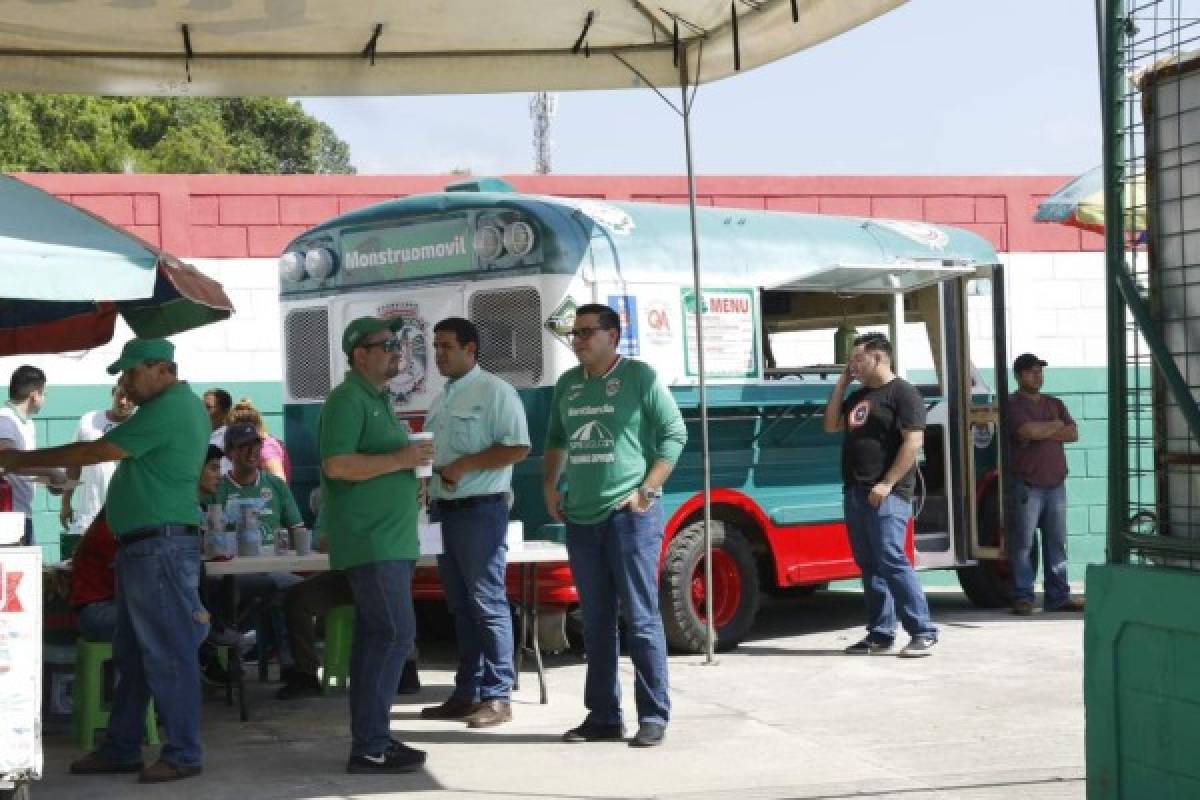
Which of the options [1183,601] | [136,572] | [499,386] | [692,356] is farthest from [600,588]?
[1183,601]

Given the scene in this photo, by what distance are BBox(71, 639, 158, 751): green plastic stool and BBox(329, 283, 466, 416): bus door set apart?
286 cm

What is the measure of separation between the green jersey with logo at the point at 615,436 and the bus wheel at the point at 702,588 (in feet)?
8.85

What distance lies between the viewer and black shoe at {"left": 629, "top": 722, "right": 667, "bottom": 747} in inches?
316

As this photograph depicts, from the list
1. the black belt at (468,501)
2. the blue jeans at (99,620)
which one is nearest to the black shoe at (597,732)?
the black belt at (468,501)

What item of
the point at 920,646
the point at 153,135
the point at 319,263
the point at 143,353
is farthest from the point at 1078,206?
the point at 153,135

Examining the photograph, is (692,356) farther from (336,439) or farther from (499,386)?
(336,439)

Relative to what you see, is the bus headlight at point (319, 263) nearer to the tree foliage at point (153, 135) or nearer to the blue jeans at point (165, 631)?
the blue jeans at point (165, 631)

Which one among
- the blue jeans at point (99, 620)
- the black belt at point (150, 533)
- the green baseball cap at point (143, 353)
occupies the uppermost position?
the green baseball cap at point (143, 353)

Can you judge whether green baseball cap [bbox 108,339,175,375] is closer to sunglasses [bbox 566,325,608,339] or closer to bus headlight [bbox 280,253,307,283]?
sunglasses [bbox 566,325,608,339]

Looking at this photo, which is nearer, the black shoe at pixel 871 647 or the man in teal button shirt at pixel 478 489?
the man in teal button shirt at pixel 478 489

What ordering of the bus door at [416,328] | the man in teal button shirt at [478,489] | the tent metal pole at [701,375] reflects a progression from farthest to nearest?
the bus door at [416,328] < the tent metal pole at [701,375] < the man in teal button shirt at [478,489]

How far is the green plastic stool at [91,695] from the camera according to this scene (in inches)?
332

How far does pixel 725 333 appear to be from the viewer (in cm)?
1119

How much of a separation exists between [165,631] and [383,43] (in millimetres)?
4091
